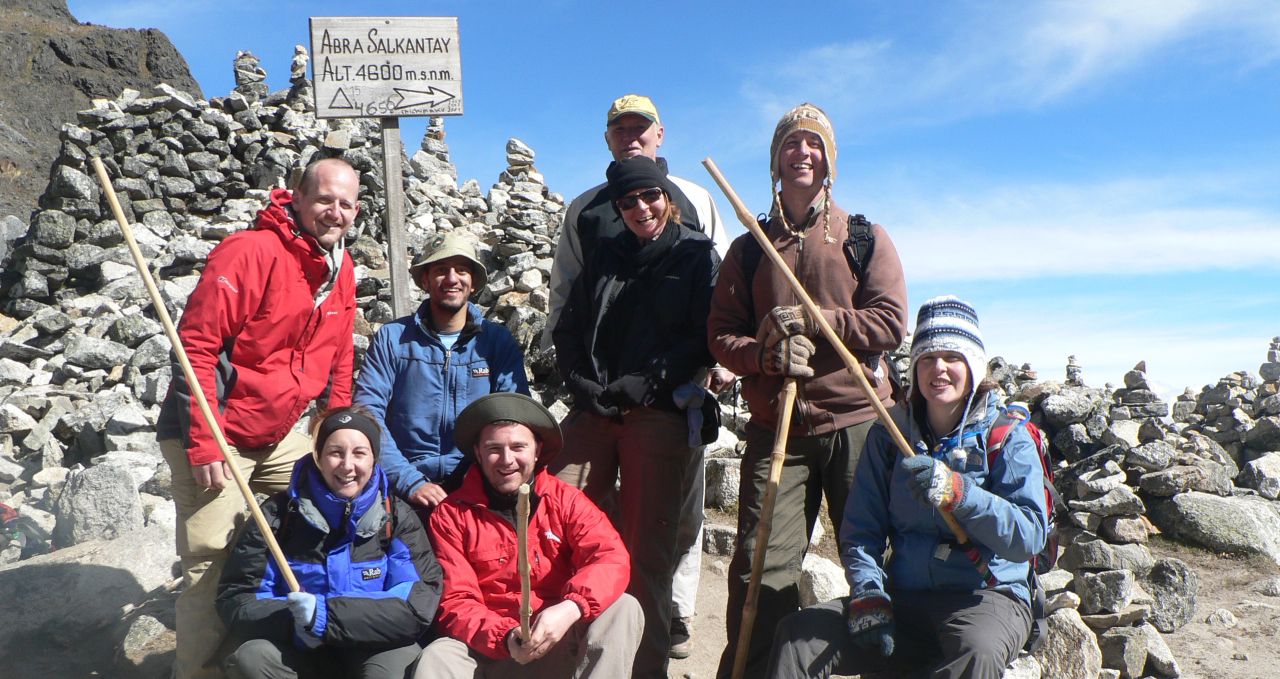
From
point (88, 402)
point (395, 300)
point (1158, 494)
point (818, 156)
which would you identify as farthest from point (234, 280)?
point (1158, 494)

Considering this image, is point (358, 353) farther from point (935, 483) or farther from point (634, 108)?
point (935, 483)

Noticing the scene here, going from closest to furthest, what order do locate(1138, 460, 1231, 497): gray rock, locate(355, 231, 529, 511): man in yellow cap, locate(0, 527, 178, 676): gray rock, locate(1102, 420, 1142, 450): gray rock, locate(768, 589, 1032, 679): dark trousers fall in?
locate(768, 589, 1032, 679): dark trousers, locate(355, 231, 529, 511): man in yellow cap, locate(0, 527, 178, 676): gray rock, locate(1138, 460, 1231, 497): gray rock, locate(1102, 420, 1142, 450): gray rock

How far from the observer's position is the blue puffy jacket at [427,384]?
4.64 meters

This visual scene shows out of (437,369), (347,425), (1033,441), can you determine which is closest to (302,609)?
(347,425)

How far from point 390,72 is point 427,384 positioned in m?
2.66

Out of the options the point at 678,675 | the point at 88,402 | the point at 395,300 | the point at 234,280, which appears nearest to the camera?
the point at 234,280

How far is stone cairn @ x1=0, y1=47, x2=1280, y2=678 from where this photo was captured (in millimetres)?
6500

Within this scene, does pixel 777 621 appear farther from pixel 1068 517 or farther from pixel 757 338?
pixel 1068 517

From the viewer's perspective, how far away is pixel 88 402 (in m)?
9.84

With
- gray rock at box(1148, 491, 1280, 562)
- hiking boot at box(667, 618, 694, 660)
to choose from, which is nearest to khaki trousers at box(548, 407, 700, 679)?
hiking boot at box(667, 618, 694, 660)

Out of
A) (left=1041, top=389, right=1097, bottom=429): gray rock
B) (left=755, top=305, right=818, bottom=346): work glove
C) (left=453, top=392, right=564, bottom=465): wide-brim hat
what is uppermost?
(left=755, top=305, right=818, bottom=346): work glove

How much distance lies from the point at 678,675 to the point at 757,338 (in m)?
2.25

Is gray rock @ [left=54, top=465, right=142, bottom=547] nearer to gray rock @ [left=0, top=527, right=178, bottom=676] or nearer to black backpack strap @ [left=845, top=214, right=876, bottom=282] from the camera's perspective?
gray rock @ [left=0, top=527, right=178, bottom=676]

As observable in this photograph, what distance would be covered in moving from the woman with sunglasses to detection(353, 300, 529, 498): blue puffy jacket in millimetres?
412
